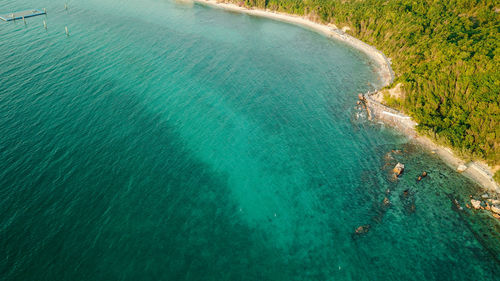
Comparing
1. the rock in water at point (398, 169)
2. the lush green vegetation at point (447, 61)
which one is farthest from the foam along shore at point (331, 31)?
the rock in water at point (398, 169)

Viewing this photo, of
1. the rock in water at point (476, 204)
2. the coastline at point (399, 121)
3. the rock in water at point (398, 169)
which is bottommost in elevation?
the rock in water at point (476, 204)

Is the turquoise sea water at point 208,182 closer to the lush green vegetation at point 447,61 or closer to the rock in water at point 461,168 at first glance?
the rock in water at point 461,168

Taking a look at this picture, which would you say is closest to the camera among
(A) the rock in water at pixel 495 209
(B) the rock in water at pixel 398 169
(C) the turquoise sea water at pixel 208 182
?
(C) the turquoise sea water at pixel 208 182

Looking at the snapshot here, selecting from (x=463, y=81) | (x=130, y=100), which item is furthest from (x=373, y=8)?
(x=130, y=100)

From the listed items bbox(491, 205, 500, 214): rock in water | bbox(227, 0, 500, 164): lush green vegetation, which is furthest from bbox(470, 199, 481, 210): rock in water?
bbox(227, 0, 500, 164): lush green vegetation

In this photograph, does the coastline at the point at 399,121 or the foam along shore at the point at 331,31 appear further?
the foam along shore at the point at 331,31

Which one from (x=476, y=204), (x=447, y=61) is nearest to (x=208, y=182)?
(x=476, y=204)

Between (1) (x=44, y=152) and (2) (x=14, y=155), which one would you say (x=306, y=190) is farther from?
(2) (x=14, y=155)
